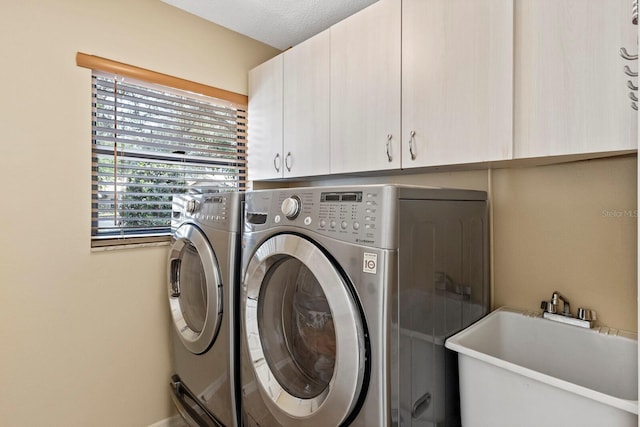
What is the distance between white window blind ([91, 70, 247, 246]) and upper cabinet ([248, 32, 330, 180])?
218 mm

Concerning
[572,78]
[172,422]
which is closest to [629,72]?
[572,78]

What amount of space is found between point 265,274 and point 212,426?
0.83 m

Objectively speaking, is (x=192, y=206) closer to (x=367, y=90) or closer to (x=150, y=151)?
(x=150, y=151)

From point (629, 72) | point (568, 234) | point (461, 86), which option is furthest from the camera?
point (568, 234)

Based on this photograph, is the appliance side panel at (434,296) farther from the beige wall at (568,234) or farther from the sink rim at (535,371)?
the beige wall at (568,234)

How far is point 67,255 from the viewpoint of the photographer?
1675 millimetres

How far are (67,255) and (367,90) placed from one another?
164 cm

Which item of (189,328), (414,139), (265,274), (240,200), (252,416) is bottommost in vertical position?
(252,416)

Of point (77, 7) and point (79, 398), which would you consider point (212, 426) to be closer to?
point (79, 398)

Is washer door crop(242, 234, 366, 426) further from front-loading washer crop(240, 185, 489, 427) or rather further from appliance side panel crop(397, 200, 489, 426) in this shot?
appliance side panel crop(397, 200, 489, 426)

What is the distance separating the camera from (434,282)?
43.6 inches

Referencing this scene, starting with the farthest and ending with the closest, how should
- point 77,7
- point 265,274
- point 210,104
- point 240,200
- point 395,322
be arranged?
point 210,104 → point 77,7 → point 240,200 → point 265,274 → point 395,322

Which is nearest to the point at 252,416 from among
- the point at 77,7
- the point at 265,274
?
the point at 265,274

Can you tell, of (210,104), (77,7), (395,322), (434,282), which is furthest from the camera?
(210,104)
